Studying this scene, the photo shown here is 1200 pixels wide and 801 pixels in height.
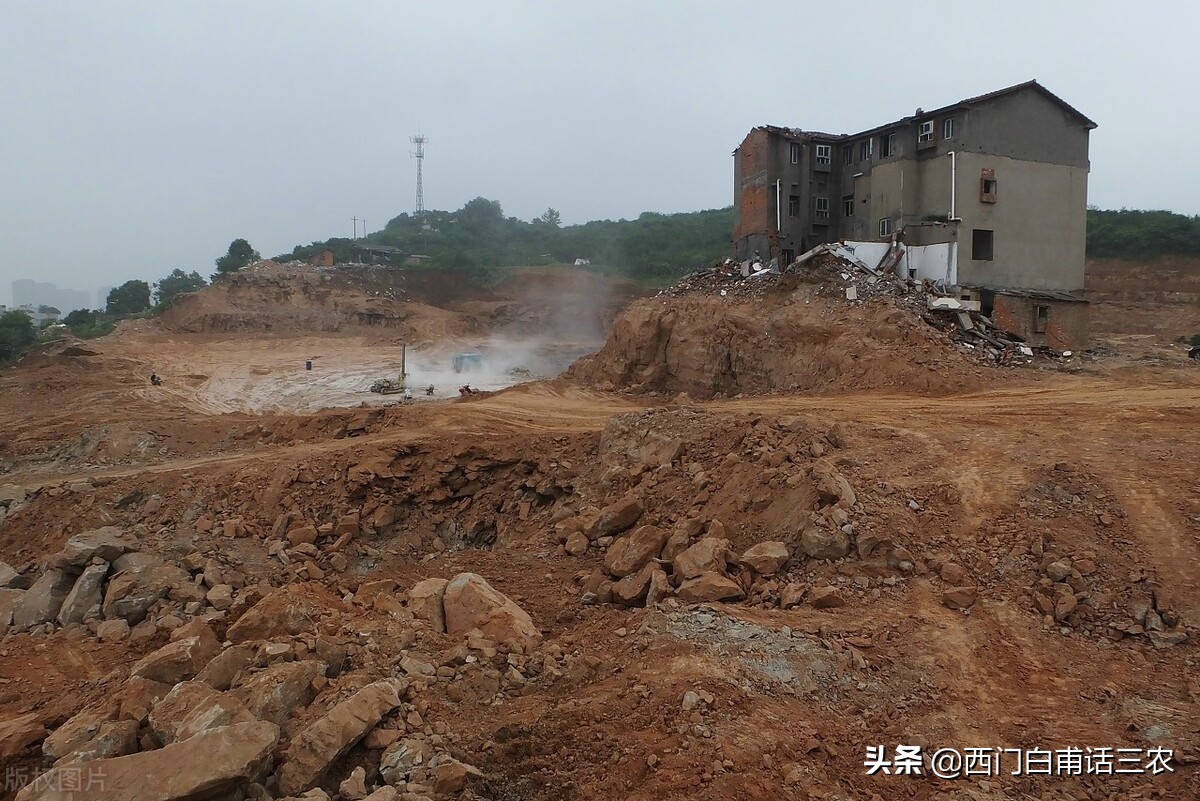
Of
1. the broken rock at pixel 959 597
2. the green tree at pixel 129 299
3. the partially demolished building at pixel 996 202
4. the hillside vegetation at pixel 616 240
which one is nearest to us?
the broken rock at pixel 959 597

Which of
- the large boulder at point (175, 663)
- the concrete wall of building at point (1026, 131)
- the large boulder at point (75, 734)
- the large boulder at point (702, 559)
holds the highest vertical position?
the concrete wall of building at point (1026, 131)

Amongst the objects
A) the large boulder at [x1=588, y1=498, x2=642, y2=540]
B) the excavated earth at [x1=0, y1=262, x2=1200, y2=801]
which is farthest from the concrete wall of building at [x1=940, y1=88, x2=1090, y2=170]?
the large boulder at [x1=588, y1=498, x2=642, y2=540]

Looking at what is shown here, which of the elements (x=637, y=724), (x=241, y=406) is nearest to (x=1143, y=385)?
(x=637, y=724)

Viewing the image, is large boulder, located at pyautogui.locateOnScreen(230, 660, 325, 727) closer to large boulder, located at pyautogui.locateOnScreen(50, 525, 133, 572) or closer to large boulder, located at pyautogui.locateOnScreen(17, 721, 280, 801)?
large boulder, located at pyautogui.locateOnScreen(17, 721, 280, 801)

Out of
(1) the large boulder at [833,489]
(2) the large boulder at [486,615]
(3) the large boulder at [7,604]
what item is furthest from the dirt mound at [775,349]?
(3) the large boulder at [7,604]

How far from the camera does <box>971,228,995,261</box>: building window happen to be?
2204 centimetres

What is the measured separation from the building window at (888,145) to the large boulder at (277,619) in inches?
934

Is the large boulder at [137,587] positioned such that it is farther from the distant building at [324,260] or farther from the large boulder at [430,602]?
the distant building at [324,260]

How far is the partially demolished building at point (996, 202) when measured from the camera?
20922 mm

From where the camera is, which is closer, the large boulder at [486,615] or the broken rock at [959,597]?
the large boulder at [486,615]

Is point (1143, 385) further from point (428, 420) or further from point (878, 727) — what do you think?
point (428, 420)

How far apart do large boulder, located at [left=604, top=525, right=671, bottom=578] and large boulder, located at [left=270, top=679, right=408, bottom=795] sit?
125 inches

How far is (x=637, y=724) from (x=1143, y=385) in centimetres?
1351

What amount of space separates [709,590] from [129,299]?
188 ft
